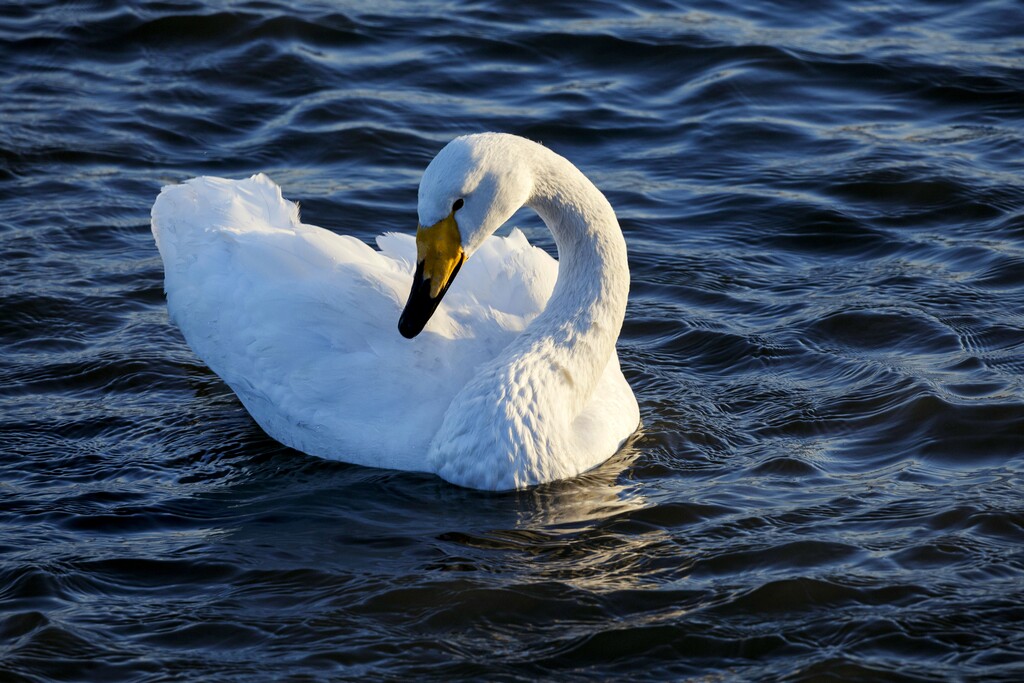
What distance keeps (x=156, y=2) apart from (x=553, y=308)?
295 inches

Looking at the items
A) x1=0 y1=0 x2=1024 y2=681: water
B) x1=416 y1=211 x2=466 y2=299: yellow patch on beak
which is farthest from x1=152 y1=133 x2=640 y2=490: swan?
x1=0 y1=0 x2=1024 y2=681: water

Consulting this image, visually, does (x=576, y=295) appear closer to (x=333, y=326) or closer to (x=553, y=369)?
(x=553, y=369)

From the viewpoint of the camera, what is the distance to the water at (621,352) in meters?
5.31

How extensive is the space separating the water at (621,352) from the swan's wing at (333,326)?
272 millimetres

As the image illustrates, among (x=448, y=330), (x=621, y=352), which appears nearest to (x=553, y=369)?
(x=448, y=330)

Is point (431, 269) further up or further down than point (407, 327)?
further up

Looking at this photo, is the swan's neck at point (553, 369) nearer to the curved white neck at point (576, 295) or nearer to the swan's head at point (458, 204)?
the curved white neck at point (576, 295)

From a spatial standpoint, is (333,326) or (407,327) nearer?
(407,327)

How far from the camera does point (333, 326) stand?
262 inches

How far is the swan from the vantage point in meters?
6.13

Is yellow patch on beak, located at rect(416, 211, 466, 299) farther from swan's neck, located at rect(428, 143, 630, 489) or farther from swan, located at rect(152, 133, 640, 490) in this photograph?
swan's neck, located at rect(428, 143, 630, 489)

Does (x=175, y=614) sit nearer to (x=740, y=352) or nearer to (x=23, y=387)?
(x=23, y=387)

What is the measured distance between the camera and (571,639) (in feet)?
17.2

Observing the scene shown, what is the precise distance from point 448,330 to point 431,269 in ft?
2.28
